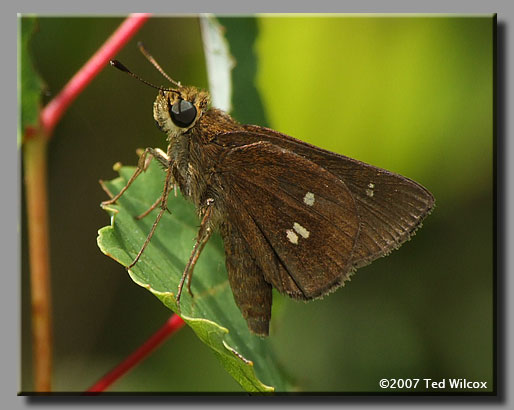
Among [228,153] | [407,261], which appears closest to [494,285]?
[407,261]

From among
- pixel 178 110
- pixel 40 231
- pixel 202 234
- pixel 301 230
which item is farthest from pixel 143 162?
pixel 301 230

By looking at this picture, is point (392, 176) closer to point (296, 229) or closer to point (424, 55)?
point (296, 229)

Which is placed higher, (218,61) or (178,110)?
(218,61)

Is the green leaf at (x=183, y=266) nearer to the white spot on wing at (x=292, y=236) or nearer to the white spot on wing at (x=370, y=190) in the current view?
the white spot on wing at (x=292, y=236)

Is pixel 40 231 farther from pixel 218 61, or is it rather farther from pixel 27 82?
pixel 218 61

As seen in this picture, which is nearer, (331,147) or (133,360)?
(133,360)

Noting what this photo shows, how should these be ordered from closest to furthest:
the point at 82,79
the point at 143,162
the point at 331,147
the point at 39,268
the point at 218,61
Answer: the point at 39,268 → the point at 82,79 → the point at 143,162 → the point at 218,61 → the point at 331,147
